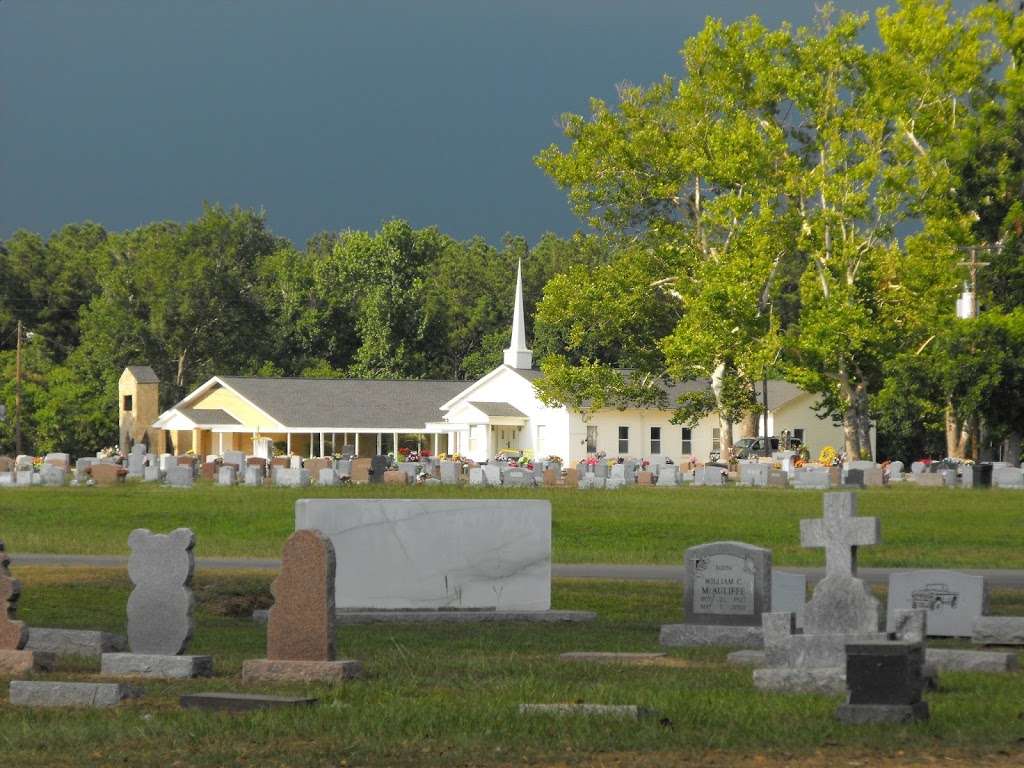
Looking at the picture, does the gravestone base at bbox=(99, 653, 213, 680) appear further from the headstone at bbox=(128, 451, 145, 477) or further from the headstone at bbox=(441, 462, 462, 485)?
the headstone at bbox=(128, 451, 145, 477)

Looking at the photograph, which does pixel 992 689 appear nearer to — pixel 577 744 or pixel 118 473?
pixel 577 744

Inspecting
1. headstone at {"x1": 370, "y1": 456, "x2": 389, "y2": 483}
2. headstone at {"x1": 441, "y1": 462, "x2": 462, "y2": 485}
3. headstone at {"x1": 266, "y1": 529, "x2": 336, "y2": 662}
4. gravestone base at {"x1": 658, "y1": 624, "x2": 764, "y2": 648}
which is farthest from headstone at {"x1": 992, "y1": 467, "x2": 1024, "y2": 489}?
headstone at {"x1": 266, "y1": 529, "x2": 336, "y2": 662}

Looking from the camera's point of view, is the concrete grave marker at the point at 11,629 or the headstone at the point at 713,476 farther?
the headstone at the point at 713,476

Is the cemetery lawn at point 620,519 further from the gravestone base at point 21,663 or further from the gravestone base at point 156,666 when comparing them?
the gravestone base at point 21,663

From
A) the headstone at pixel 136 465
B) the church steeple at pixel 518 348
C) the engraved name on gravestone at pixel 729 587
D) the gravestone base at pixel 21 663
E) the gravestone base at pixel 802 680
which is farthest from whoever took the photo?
the church steeple at pixel 518 348

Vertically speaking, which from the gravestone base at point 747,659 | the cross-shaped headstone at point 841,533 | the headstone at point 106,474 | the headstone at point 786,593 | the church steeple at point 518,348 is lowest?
the gravestone base at point 747,659

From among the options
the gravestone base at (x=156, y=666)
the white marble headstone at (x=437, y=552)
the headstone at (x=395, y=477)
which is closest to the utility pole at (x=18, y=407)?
the headstone at (x=395, y=477)

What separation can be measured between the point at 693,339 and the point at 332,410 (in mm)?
25284

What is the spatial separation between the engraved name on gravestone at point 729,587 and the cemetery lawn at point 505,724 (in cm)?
192

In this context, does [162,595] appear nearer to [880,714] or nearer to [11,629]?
[11,629]

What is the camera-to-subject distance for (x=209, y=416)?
8294 cm

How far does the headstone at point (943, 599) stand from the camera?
16734 mm

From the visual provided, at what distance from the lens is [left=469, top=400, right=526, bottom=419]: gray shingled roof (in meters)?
80.2

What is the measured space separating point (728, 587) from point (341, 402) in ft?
219
